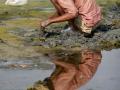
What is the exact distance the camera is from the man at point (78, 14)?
8906mm

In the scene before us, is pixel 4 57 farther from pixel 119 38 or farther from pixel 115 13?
pixel 115 13

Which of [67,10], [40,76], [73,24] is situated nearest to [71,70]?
[40,76]

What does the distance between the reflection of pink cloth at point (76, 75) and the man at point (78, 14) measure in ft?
4.26

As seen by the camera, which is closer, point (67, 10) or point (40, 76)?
point (40, 76)

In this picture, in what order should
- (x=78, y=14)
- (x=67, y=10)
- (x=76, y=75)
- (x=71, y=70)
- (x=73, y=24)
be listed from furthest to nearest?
(x=73, y=24) → (x=78, y=14) → (x=67, y=10) → (x=71, y=70) → (x=76, y=75)

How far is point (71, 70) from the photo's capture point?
7.08 m

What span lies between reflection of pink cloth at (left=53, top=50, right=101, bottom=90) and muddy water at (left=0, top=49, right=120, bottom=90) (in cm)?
9

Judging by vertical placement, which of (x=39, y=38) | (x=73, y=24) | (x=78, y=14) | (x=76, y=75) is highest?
(x=76, y=75)

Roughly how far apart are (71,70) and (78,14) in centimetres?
237

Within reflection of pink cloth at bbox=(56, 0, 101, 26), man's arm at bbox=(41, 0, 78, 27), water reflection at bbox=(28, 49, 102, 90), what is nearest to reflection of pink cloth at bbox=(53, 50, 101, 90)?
water reflection at bbox=(28, 49, 102, 90)

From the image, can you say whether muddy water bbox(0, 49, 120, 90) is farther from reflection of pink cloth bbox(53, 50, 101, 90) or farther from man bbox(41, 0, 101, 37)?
man bbox(41, 0, 101, 37)

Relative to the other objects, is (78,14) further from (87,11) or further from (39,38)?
(39,38)

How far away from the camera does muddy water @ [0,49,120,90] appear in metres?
6.36

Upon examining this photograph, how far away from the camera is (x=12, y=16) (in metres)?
12.2
